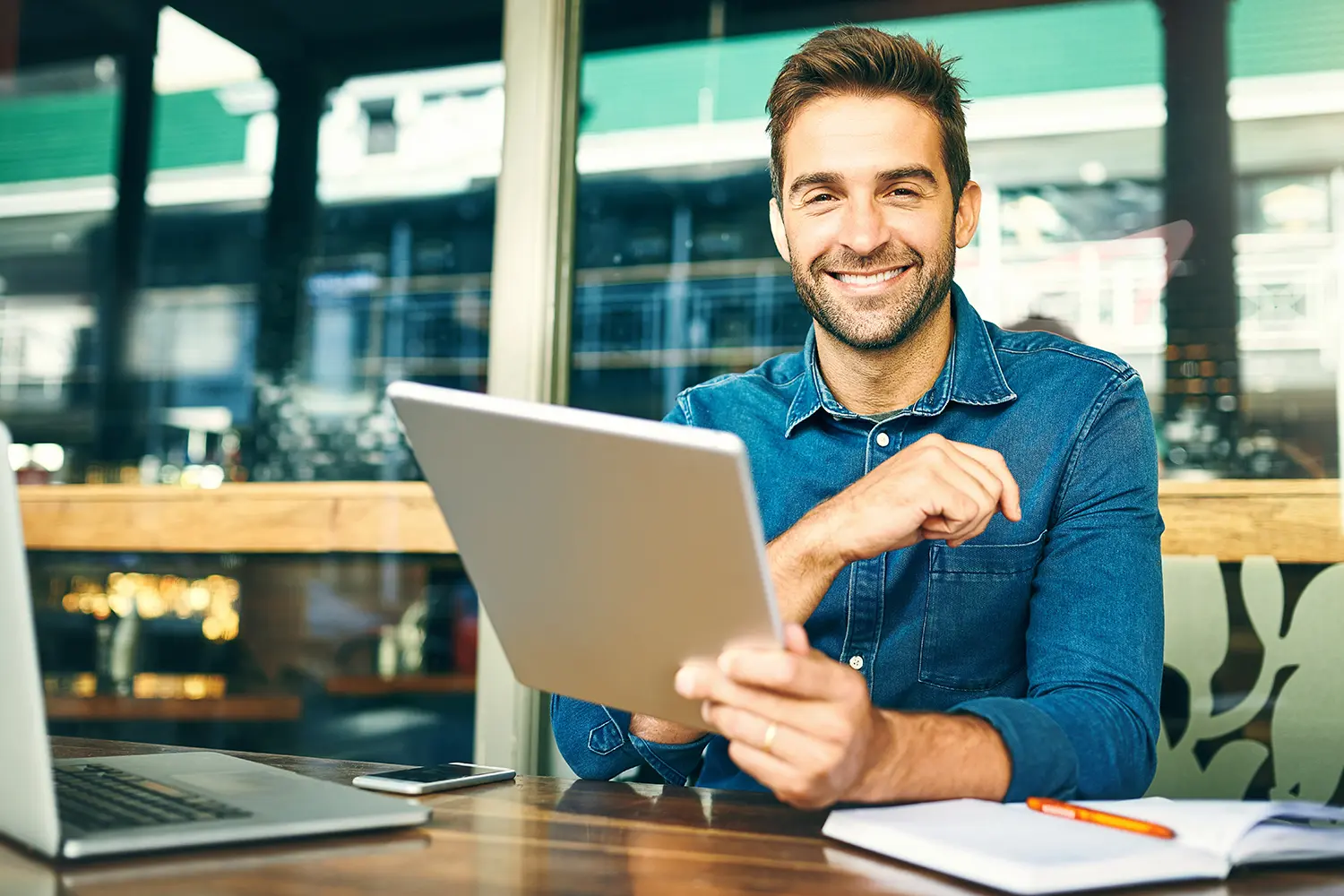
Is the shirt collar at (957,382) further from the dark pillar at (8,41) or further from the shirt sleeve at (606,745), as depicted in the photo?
the dark pillar at (8,41)

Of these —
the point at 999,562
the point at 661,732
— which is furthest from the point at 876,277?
the point at 661,732

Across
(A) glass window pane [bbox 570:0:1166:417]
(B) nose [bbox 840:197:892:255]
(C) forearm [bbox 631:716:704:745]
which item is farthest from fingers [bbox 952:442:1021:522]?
(A) glass window pane [bbox 570:0:1166:417]

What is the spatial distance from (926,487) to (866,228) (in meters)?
0.51

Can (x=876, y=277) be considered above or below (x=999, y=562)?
above

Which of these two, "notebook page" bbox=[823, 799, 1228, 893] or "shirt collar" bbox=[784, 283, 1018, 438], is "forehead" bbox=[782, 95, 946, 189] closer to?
"shirt collar" bbox=[784, 283, 1018, 438]

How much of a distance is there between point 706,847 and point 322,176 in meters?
2.40

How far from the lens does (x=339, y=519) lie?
2375mm

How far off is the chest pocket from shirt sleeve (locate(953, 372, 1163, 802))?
0.03m

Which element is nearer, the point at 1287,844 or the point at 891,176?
the point at 1287,844

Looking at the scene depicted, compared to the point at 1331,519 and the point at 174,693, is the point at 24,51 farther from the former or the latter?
the point at 1331,519

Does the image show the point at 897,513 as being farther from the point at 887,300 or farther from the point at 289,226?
the point at 289,226

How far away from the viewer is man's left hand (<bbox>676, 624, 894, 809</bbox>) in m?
0.73

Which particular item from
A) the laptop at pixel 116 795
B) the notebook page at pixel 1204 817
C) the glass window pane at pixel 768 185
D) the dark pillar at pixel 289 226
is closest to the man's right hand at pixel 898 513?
the notebook page at pixel 1204 817

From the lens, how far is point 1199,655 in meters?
1.87
